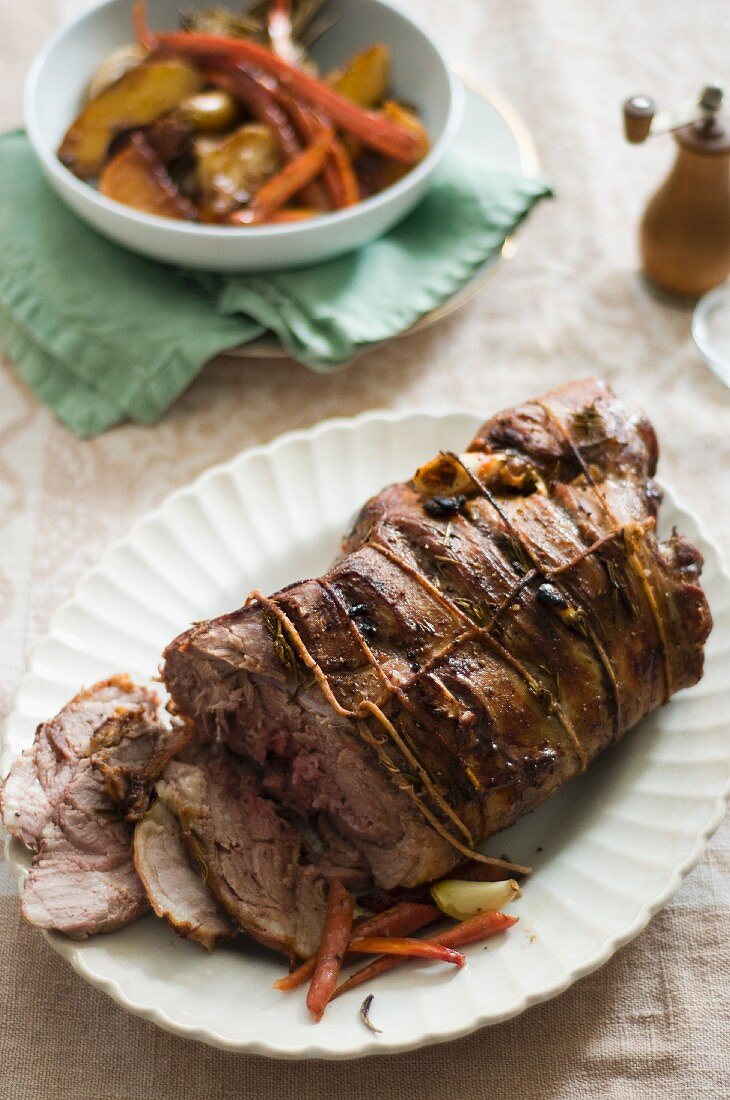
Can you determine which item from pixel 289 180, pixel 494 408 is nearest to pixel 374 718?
pixel 494 408

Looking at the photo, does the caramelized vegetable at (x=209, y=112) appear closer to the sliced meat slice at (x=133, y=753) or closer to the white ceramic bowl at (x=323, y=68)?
→ the white ceramic bowl at (x=323, y=68)

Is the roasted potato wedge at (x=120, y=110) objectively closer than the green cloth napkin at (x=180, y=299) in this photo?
No

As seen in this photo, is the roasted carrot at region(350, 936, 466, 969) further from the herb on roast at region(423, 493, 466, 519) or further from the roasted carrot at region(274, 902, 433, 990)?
the herb on roast at region(423, 493, 466, 519)

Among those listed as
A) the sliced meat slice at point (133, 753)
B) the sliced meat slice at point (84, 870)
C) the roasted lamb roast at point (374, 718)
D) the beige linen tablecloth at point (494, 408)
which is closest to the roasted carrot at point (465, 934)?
the roasted lamb roast at point (374, 718)

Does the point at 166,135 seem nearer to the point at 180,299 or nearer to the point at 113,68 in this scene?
the point at 113,68

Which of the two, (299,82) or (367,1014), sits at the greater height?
(299,82)

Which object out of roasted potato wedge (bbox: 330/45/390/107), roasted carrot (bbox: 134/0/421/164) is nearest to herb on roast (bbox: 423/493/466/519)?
roasted carrot (bbox: 134/0/421/164)

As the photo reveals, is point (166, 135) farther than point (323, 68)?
No
